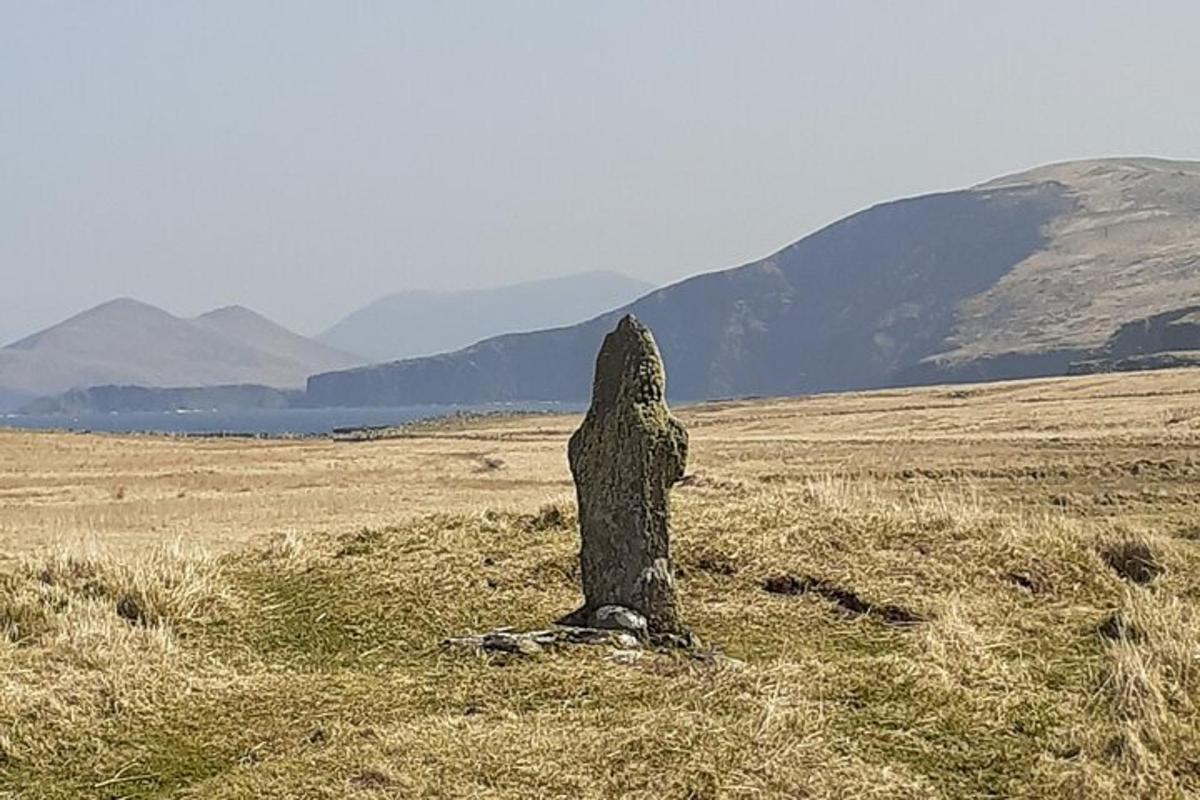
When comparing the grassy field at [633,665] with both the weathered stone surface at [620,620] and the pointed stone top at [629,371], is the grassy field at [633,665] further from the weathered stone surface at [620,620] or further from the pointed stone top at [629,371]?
the pointed stone top at [629,371]

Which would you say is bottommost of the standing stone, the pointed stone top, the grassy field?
the grassy field

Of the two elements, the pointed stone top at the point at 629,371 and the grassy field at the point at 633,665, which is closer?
the grassy field at the point at 633,665

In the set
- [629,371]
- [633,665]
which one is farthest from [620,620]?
[629,371]

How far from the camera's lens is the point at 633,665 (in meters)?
10.5

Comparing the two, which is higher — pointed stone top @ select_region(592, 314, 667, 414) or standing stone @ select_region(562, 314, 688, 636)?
pointed stone top @ select_region(592, 314, 667, 414)

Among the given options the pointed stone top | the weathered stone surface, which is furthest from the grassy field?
the pointed stone top

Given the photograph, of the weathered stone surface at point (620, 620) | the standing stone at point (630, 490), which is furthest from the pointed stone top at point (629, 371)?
the weathered stone surface at point (620, 620)

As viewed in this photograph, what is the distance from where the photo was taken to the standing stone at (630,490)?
12164 mm

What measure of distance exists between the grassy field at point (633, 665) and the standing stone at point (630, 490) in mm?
884

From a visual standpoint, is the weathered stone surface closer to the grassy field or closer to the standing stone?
the standing stone

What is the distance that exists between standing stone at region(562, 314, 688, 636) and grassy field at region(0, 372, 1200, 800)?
34.8 inches

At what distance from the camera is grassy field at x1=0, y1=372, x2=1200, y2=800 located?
8.02 metres

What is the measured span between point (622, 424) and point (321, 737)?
4.90 metres

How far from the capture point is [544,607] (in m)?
Answer: 13.8
